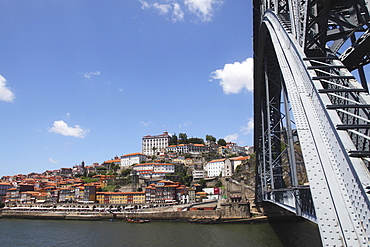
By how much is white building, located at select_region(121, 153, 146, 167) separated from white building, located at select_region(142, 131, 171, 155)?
14.7m

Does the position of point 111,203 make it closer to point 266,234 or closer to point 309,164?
point 266,234

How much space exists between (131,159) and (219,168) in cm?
3102

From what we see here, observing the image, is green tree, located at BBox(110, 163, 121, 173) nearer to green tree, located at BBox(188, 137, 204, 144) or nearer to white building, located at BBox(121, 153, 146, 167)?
white building, located at BBox(121, 153, 146, 167)

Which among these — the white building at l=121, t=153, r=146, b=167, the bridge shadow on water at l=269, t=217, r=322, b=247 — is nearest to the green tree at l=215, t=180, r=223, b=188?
the white building at l=121, t=153, r=146, b=167

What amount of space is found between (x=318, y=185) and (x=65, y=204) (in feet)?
224

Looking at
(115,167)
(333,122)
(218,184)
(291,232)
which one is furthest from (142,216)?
(115,167)

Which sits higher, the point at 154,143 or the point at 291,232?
the point at 154,143

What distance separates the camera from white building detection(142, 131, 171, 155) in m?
112

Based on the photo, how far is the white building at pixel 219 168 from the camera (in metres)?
77.6

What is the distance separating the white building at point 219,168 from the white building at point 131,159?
23664mm

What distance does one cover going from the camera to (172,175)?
7775cm

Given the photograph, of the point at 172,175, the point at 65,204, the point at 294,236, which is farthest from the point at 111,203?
the point at 294,236

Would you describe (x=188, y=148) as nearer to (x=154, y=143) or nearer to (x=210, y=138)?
(x=210, y=138)

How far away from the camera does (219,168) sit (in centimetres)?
8306
